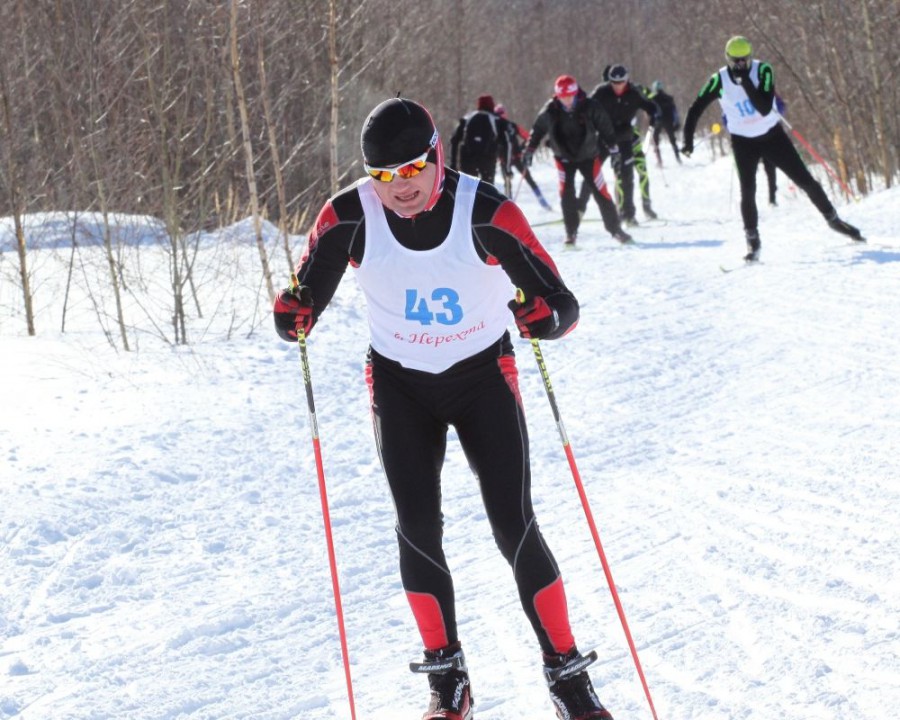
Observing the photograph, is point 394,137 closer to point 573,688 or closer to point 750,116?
point 573,688

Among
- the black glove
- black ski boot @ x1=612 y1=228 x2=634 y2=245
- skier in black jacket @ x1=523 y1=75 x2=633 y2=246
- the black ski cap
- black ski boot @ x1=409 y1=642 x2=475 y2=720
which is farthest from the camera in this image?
the black glove

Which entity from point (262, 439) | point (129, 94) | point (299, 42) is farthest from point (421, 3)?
point (262, 439)

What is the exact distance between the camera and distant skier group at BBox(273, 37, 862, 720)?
118 inches

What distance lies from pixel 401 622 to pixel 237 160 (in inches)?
363

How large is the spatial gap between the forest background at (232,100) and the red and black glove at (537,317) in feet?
2.39

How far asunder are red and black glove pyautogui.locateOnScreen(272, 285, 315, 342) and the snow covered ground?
1211 mm

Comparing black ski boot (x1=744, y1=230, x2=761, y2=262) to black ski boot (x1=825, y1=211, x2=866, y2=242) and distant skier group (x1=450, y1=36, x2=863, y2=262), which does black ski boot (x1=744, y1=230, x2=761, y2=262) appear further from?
black ski boot (x1=825, y1=211, x2=866, y2=242)

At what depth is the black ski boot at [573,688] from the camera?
2.95 metres

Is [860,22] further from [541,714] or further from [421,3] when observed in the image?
[541,714]

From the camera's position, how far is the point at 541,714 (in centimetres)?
316

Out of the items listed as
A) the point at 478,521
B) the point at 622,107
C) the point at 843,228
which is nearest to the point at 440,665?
the point at 478,521

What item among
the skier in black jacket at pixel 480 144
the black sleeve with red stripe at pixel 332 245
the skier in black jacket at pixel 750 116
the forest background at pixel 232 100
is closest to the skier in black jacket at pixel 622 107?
the skier in black jacket at pixel 480 144

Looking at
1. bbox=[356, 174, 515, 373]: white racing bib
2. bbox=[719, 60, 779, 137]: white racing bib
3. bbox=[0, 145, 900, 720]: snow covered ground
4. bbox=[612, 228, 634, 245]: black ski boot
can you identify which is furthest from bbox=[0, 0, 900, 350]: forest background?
bbox=[719, 60, 779, 137]: white racing bib

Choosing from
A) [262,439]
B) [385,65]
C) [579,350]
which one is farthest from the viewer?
[385,65]
